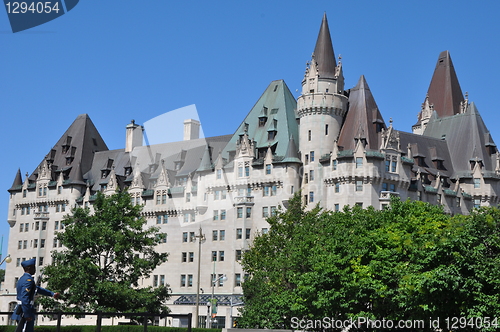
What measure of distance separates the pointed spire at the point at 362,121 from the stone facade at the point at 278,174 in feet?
0.60

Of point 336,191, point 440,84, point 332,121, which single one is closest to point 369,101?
point 332,121

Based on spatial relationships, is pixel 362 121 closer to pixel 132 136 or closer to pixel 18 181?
pixel 132 136

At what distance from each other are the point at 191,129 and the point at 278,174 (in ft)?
100

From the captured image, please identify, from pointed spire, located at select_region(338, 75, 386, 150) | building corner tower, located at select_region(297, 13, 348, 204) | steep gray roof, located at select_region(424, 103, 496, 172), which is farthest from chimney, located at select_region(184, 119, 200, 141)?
steep gray roof, located at select_region(424, 103, 496, 172)

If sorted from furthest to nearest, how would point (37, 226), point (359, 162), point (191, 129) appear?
point (191, 129) < point (37, 226) < point (359, 162)

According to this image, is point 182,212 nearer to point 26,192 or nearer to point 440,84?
point 26,192

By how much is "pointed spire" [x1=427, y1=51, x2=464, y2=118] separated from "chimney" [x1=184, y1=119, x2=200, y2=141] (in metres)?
39.0

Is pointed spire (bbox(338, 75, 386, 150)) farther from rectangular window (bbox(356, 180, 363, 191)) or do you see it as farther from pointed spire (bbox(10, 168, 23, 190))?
pointed spire (bbox(10, 168, 23, 190))

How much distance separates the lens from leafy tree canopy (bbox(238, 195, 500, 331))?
36.5 metres

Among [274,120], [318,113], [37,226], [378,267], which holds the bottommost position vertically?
[378,267]

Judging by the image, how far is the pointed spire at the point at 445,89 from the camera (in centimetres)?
12306

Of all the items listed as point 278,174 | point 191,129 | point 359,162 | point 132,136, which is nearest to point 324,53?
point 359,162

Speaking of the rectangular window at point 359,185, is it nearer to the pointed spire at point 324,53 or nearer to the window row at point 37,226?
the pointed spire at point 324,53

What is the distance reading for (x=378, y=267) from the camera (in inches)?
1916
